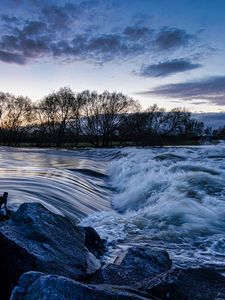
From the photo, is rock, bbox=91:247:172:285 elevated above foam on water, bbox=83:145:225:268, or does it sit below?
above

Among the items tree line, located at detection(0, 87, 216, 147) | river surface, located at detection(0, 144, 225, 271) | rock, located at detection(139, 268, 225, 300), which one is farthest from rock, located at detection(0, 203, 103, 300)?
tree line, located at detection(0, 87, 216, 147)

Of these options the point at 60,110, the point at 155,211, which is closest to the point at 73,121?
the point at 60,110

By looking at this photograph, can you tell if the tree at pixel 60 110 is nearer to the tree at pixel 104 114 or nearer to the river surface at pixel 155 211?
the tree at pixel 104 114

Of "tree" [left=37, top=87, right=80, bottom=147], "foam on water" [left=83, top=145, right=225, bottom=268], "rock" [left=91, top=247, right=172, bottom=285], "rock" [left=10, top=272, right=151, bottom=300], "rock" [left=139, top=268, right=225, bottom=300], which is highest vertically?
"tree" [left=37, top=87, right=80, bottom=147]

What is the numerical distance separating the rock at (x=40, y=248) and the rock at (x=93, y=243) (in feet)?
1.40

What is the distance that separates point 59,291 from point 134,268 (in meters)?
2.27

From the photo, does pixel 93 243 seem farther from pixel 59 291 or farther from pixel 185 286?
pixel 59 291

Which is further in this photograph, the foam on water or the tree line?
the tree line

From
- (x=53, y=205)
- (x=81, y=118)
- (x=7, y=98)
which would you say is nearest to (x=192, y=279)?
(x=53, y=205)

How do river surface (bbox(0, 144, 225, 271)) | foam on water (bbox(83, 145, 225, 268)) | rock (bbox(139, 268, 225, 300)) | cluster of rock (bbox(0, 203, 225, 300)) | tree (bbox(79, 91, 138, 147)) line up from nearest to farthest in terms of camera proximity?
cluster of rock (bbox(0, 203, 225, 300)), rock (bbox(139, 268, 225, 300)), foam on water (bbox(83, 145, 225, 268)), river surface (bbox(0, 144, 225, 271)), tree (bbox(79, 91, 138, 147))

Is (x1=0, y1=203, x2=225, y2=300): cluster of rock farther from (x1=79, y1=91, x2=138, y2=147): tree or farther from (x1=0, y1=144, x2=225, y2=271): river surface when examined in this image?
(x1=79, y1=91, x2=138, y2=147): tree

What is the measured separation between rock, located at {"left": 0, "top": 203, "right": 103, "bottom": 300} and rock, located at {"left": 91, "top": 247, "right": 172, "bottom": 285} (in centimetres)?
42

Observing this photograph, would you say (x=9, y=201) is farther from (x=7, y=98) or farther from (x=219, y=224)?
(x=7, y=98)

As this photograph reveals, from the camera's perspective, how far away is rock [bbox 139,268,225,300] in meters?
4.30
